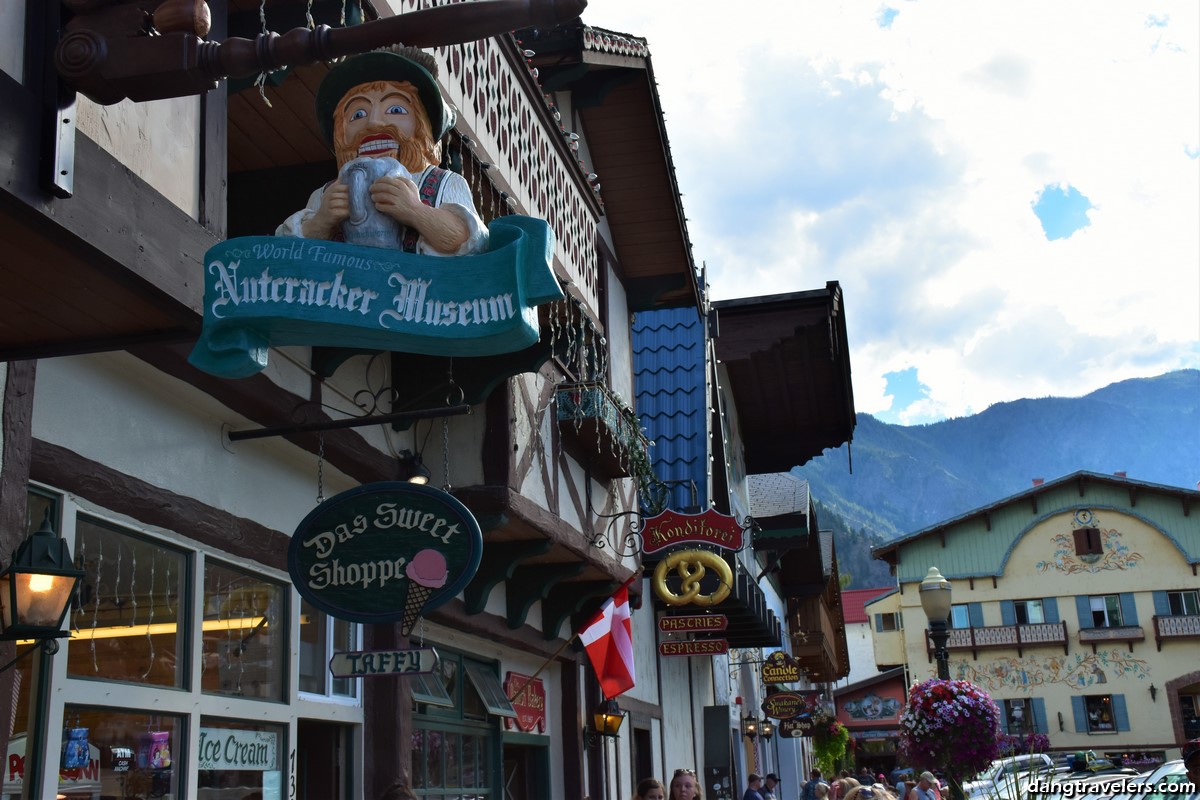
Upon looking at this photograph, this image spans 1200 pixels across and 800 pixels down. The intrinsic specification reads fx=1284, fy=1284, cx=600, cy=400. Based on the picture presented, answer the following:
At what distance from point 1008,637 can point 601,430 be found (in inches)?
1672

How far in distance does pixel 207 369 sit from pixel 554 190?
5.03 meters

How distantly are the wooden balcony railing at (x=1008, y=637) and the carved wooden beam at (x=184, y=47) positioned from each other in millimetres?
47728

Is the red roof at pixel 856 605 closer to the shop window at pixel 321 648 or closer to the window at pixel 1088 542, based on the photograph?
the window at pixel 1088 542

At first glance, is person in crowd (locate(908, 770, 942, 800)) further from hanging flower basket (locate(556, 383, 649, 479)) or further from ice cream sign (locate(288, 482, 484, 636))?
ice cream sign (locate(288, 482, 484, 636))

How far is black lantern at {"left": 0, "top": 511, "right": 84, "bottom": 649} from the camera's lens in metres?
4.67

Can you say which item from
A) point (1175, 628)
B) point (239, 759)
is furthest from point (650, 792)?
point (1175, 628)

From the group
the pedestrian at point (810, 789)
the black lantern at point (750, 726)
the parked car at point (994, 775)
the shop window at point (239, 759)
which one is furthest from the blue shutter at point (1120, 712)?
the shop window at point (239, 759)

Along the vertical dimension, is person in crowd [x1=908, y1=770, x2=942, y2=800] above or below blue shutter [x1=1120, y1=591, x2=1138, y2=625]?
below

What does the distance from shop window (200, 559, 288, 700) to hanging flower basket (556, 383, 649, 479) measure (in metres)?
3.69

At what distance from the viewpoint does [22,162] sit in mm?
3803

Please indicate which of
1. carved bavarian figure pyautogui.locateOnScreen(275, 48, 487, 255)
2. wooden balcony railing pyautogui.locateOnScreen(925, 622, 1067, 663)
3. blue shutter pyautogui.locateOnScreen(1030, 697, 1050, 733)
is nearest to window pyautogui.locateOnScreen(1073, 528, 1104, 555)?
wooden balcony railing pyautogui.locateOnScreen(925, 622, 1067, 663)

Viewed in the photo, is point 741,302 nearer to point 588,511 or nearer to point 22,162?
point 588,511

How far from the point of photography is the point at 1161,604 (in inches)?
1918

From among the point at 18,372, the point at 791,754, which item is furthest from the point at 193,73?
the point at 791,754
